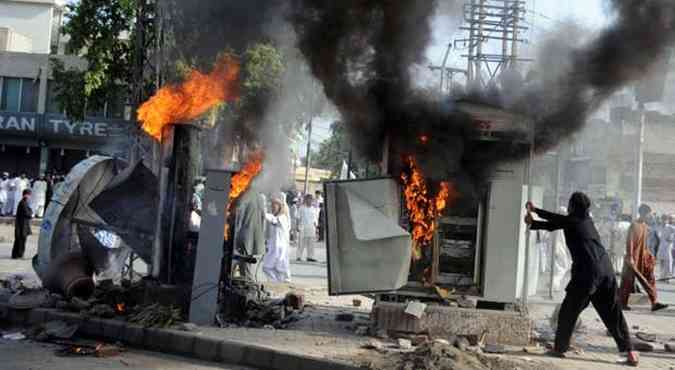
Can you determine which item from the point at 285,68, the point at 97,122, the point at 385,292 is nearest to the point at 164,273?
the point at 385,292

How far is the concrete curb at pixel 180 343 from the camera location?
623cm

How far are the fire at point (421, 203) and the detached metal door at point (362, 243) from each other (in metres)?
0.55

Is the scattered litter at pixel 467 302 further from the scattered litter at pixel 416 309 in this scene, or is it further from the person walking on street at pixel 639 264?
the person walking on street at pixel 639 264

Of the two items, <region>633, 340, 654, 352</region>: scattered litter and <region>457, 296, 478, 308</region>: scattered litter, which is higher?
<region>457, 296, 478, 308</region>: scattered litter

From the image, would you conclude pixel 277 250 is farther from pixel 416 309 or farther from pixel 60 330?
pixel 60 330

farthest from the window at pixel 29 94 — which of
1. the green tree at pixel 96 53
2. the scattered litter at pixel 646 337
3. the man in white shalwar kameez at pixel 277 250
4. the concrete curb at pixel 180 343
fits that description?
the scattered litter at pixel 646 337

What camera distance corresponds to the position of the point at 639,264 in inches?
400

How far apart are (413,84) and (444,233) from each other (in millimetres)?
1867

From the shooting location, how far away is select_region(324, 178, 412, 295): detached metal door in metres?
7.17

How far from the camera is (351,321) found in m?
8.45

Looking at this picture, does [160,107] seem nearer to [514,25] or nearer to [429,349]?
[429,349]

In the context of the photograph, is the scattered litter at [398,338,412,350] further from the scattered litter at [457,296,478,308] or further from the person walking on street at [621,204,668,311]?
the person walking on street at [621,204,668,311]

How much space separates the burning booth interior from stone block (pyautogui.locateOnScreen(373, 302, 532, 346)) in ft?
1.02

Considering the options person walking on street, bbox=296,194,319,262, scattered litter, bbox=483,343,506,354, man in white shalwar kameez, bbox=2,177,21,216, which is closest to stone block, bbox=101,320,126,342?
scattered litter, bbox=483,343,506,354
